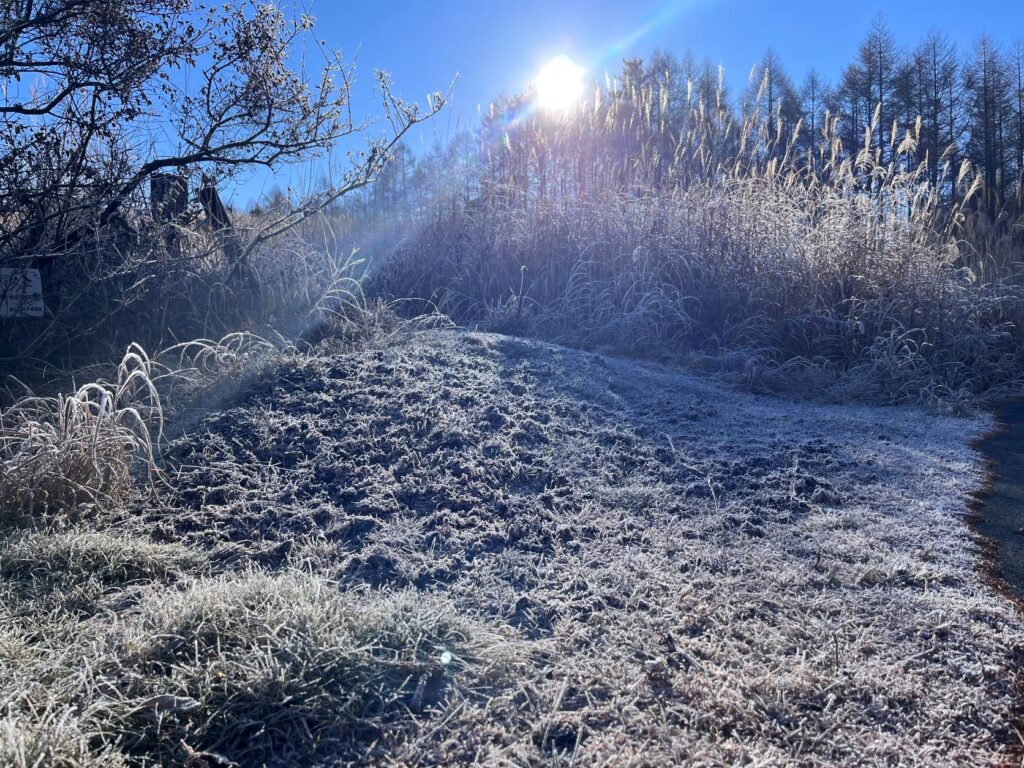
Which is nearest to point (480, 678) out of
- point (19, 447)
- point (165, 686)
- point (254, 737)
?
point (254, 737)

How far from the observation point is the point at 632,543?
2875 millimetres

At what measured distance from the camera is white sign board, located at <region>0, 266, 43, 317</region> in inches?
175

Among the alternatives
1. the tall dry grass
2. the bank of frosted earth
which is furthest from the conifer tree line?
the bank of frosted earth

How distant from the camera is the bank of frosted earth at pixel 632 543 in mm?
1896

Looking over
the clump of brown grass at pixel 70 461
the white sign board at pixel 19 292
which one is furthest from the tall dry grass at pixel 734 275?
the clump of brown grass at pixel 70 461

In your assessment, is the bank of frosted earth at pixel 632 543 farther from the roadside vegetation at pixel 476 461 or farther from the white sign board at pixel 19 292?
the white sign board at pixel 19 292

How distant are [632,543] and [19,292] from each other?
156 inches

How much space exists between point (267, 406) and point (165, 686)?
6.87ft

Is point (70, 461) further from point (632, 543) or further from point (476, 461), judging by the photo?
point (632, 543)

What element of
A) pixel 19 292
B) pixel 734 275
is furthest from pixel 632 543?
pixel 734 275

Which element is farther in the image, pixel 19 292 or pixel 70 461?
pixel 19 292

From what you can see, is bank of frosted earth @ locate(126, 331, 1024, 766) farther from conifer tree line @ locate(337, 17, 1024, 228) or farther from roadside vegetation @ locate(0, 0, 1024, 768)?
conifer tree line @ locate(337, 17, 1024, 228)

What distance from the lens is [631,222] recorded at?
23.1 feet

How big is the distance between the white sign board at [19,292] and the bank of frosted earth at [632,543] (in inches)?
64.6
